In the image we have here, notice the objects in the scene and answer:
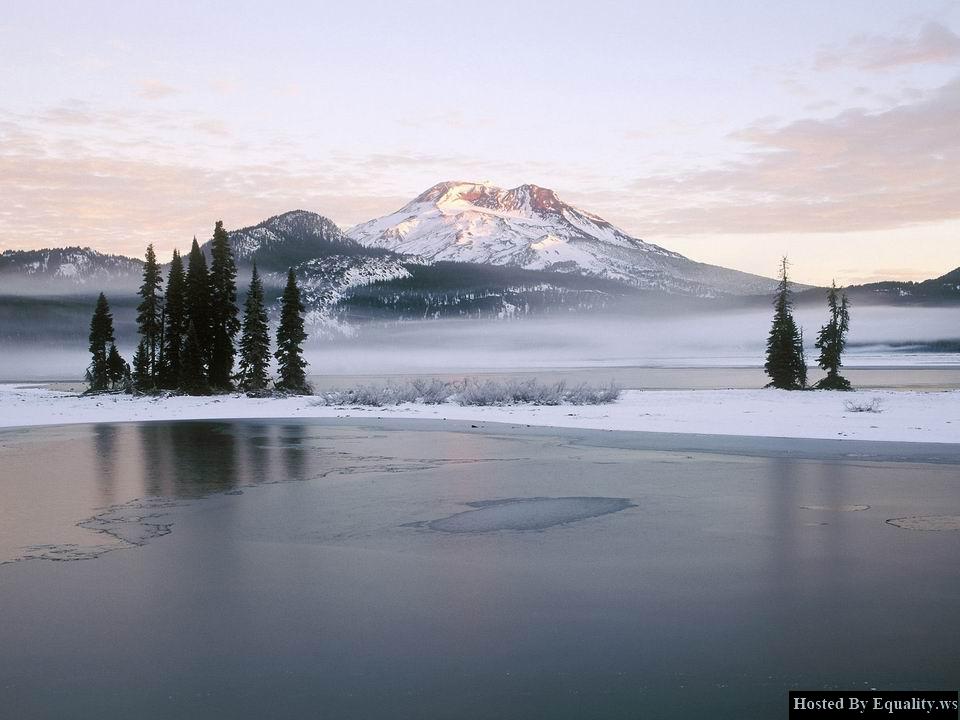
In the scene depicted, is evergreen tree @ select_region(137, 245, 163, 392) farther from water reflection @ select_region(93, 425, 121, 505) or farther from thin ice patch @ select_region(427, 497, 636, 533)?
thin ice patch @ select_region(427, 497, 636, 533)

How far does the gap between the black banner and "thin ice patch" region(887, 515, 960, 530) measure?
6078 mm

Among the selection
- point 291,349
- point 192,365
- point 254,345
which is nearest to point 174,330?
point 192,365

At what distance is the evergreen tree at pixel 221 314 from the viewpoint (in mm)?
61375

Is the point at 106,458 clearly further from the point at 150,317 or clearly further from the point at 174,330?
the point at 150,317

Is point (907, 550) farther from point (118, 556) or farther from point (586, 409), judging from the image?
point (586, 409)

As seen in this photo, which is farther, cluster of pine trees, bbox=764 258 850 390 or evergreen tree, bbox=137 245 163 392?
evergreen tree, bbox=137 245 163 392

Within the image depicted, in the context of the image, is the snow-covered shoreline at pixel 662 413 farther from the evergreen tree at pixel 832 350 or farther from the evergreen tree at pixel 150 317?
the evergreen tree at pixel 150 317

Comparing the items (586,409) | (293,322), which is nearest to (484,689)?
(586,409)

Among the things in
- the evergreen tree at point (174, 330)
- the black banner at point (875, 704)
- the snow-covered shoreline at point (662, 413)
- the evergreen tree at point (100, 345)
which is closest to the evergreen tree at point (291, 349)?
the snow-covered shoreline at point (662, 413)

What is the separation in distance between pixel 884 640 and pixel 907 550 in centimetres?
359

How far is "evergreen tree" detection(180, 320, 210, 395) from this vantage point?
58656 millimetres

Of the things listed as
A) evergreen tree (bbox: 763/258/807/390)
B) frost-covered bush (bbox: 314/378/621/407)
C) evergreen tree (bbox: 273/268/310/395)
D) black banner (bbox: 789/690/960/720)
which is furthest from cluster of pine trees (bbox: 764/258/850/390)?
black banner (bbox: 789/690/960/720)

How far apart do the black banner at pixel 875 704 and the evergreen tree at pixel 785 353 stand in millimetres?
51248

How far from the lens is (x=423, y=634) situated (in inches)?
283
